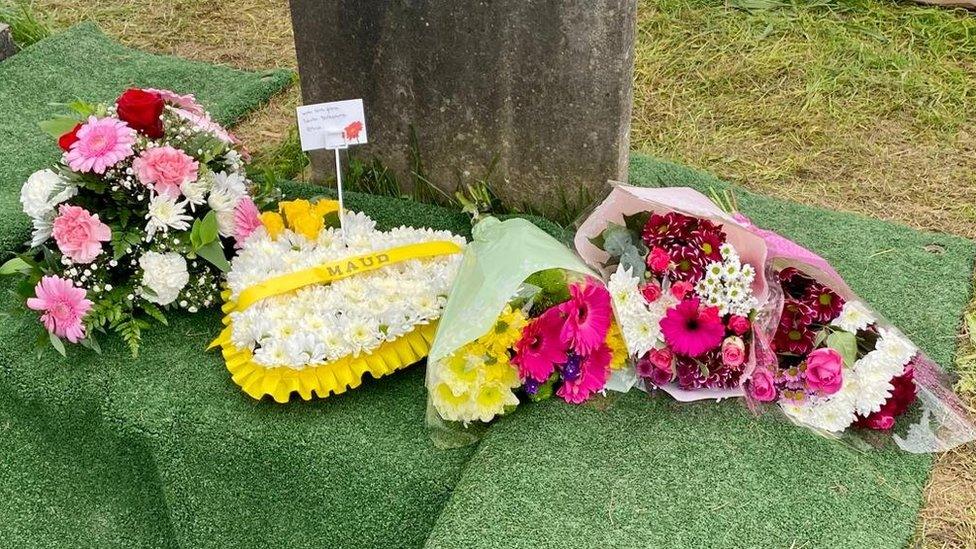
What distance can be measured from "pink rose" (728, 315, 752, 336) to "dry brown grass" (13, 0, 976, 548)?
127cm

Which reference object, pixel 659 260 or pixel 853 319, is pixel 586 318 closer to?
pixel 659 260

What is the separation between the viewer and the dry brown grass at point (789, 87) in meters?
3.14

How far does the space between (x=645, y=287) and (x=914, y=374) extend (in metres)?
0.65

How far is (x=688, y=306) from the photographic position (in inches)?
74.5

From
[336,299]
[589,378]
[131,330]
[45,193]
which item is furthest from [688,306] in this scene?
[45,193]

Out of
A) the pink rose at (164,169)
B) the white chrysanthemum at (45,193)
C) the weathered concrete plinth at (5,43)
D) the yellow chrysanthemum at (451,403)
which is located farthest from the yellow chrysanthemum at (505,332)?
the weathered concrete plinth at (5,43)

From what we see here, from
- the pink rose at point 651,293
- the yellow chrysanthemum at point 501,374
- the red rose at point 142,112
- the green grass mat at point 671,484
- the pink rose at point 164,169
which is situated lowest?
the green grass mat at point 671,484

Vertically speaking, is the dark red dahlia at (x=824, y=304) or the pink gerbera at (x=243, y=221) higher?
the pink gerbera at (x=243, y=221)

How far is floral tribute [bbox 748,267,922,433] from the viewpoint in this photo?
6.23 feet

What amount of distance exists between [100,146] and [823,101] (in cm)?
266

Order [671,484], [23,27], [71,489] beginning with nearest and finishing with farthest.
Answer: [671,484] < [71,489] < [23,27]

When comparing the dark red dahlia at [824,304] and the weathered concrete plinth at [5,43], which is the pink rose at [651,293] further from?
the weathered concrete plinth at [5,43]

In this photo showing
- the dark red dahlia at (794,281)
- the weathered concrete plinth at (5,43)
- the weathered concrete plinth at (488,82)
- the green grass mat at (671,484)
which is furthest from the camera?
the weathered concrete plinth at (5,43)

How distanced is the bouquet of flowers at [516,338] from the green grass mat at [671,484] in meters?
0.07
